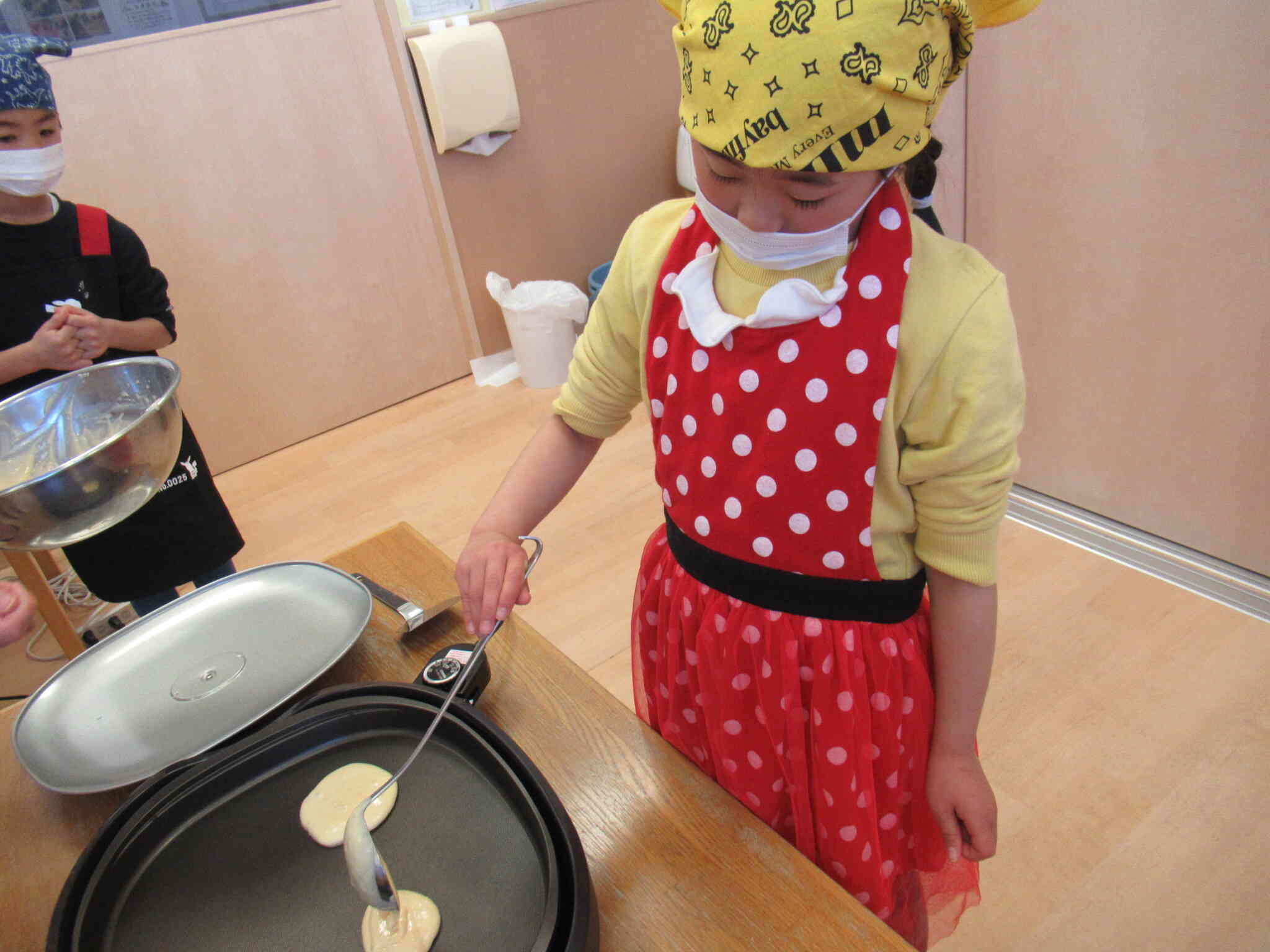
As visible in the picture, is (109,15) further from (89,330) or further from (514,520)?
(514,520)

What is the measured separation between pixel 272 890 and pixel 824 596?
16.1 inches

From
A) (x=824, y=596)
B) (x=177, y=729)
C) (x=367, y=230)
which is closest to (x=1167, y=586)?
(x=824, y=596)

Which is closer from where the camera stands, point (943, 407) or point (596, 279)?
point (943, 407)

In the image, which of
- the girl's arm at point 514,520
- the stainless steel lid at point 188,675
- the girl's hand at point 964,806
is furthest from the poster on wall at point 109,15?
the girl's hand at point 964,806

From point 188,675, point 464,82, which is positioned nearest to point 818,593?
point 188,675

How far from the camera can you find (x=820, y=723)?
64 cm

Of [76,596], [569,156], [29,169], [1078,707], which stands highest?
[29,169]

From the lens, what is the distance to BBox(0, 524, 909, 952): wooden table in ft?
1.58

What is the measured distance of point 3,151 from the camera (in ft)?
3.41

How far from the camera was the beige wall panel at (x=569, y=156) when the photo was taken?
7.81ft

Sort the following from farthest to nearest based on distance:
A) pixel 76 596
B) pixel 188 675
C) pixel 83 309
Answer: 1. pixel 76 596
2. pixel 83 309
3. pixel 188 675

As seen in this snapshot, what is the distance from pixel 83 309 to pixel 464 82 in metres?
1.37

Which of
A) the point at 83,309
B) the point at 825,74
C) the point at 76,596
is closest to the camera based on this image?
the point at 825,74

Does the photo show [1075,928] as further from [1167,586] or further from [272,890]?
[272,890]
